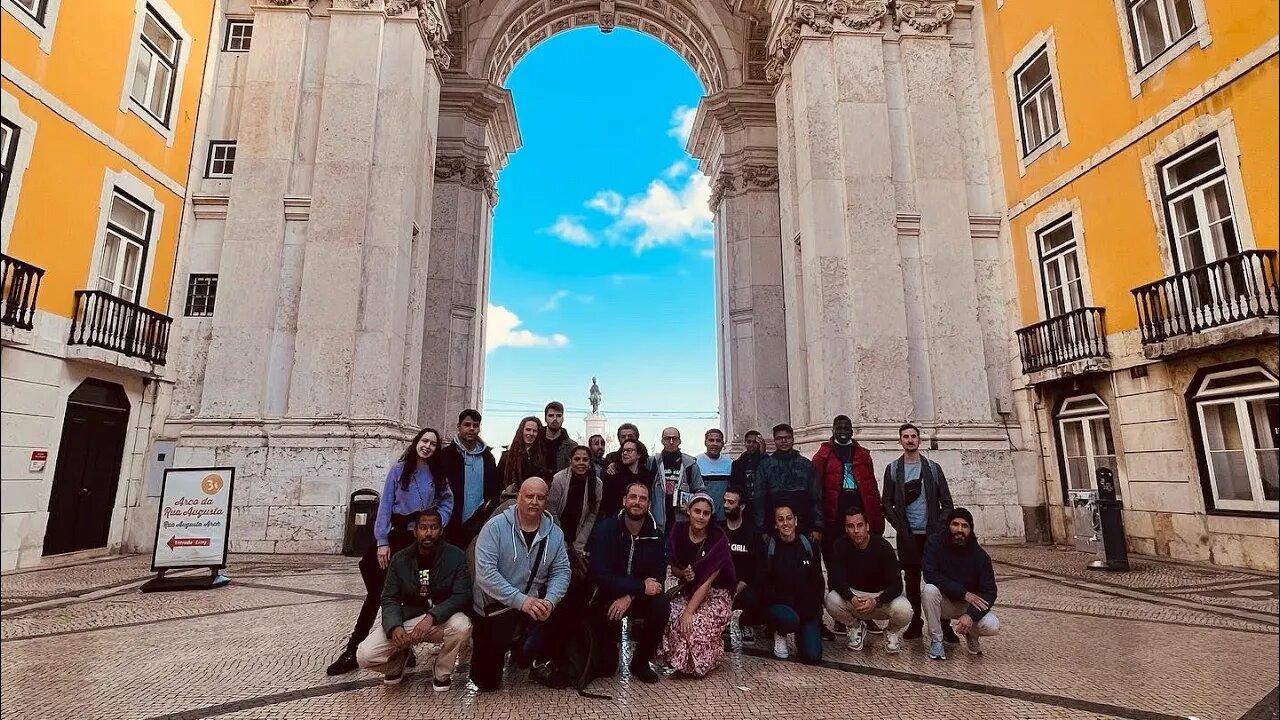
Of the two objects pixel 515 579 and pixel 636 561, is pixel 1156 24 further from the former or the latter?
pixel 515 579

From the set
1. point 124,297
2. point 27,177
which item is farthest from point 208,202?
point 27,177

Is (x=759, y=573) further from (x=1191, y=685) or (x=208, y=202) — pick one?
(x=208, y=202)

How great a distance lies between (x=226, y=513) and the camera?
331 inches

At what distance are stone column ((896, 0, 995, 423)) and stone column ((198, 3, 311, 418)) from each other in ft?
44.7

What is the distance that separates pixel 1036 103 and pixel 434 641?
1467 centimetres

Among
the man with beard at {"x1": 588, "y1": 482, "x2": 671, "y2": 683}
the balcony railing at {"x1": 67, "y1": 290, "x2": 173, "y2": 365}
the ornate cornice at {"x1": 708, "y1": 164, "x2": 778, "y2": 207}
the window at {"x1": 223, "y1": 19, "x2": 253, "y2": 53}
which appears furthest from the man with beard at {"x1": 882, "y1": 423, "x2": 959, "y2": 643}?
the window at {"x1": 223, "y1": 19, "x2": 253, "y2": 53}

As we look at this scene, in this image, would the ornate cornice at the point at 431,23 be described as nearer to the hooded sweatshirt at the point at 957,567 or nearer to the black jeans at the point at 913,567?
the black jeans at the point at 913,567

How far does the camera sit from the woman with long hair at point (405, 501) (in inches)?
203

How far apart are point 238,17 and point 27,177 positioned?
712 cm

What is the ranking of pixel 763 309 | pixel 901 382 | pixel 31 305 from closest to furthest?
pixel 31 305
pixel 901 382
pixel 763 309

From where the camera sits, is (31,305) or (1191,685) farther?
(31,305)

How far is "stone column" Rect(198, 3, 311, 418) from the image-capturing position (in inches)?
472

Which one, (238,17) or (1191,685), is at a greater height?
(238,17)

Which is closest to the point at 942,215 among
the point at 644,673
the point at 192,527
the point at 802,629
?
the point at 802,629
